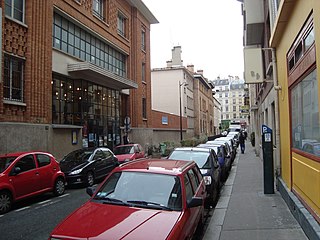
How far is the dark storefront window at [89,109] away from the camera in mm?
20094

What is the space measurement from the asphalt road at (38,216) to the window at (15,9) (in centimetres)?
957

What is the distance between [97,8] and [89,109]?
7896mm

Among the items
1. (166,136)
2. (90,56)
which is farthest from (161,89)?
(90,56)

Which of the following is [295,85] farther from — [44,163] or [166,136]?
[166,136]

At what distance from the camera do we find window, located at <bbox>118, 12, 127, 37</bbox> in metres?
29.3

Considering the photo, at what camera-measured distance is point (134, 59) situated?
102 feet

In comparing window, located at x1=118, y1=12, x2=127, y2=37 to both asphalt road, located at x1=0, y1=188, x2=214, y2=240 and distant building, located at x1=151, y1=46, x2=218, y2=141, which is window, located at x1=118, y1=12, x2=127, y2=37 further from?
asphalt road, located at x1=0, y1=188, x2=214, y2=240

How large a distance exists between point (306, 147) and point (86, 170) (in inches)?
336

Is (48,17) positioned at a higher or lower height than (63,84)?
higher

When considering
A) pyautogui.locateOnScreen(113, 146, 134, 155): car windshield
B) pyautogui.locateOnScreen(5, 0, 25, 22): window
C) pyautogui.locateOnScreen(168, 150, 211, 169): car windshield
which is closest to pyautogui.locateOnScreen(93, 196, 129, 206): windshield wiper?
pyautogui.locateOnScreen(168, 150, 211, 169): car windshield

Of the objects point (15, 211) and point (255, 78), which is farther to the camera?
point (255, 78)

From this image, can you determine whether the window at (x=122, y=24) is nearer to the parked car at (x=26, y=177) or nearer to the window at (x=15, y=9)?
the window at (x=15, y=9)

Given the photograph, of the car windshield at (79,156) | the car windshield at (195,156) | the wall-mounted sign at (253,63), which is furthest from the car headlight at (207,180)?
the car windshield at (79,156)

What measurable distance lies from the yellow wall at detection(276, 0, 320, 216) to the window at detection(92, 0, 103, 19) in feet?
57.8
